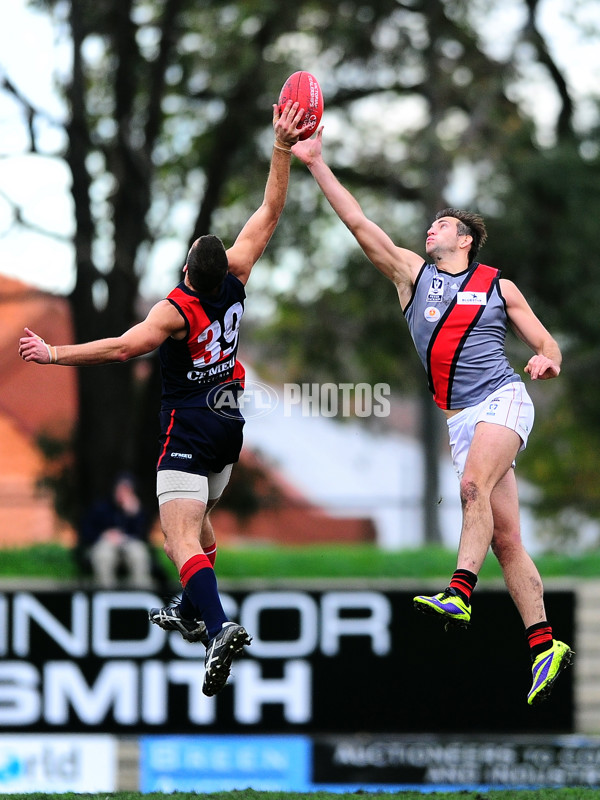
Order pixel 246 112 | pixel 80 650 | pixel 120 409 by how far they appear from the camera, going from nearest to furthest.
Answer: pixel 80 650 < pixel 120 409 < pixel 246 112

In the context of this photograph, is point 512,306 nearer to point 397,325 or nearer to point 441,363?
point 441,363

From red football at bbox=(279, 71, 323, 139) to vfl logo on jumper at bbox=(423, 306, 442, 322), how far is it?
134cm

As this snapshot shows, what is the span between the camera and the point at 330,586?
1246 centimetres

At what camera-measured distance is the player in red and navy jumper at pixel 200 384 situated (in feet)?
22.1

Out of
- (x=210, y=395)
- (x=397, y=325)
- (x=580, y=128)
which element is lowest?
(x=210, y=395)

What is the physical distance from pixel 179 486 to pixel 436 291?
74.9 inches

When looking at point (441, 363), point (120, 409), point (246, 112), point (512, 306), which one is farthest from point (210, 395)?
point (246, 112)

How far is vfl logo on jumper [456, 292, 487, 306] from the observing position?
724cm

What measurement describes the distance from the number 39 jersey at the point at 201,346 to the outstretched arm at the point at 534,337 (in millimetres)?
1597

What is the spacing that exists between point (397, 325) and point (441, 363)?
42.1 ft

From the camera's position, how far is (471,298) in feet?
23.8

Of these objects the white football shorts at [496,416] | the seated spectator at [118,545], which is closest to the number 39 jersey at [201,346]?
the white football shorts at [496,416]

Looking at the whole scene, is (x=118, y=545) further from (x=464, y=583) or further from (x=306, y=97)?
(x=464, y=583)

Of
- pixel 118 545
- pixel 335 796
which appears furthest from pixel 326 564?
pixel 335 796
